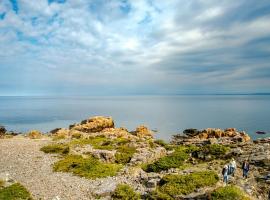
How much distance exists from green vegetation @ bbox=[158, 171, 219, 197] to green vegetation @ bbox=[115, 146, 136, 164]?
1064 cm

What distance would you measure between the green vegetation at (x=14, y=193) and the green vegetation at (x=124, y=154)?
44.0 feet

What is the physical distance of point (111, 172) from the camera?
26.2 m

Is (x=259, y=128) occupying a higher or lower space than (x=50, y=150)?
lower

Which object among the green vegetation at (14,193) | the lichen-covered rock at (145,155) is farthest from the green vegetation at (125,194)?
the lichen-covered rock at (145,155)

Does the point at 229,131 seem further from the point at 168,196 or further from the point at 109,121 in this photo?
the point at 168,196

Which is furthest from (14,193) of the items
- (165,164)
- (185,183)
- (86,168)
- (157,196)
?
(165,164)

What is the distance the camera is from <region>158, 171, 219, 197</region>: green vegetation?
65.4 feet

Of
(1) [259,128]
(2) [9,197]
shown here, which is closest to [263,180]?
(2) [9,197]

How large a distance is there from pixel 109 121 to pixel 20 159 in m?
45.4

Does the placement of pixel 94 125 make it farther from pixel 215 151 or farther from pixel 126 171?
pixel 126 171

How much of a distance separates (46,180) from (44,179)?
360 millimetres

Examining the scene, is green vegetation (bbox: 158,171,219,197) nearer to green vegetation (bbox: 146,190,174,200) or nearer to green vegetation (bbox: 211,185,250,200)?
green vegetation (bbox: 146,190,174,200)

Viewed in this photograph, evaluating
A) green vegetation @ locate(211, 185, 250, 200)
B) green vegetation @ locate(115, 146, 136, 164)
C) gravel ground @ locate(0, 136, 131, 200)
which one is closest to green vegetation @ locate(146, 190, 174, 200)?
green vegetation @ locate(211, 185, 250, 200)

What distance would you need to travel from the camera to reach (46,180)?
23.7 m
